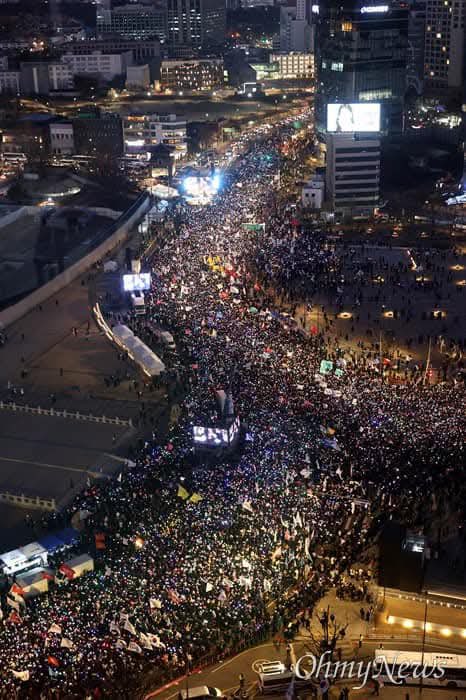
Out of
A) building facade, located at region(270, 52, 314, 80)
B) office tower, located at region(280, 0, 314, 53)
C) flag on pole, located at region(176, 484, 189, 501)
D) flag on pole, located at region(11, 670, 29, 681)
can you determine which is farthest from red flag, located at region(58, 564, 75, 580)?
office tower, located at region(280, 0, 314, 53)

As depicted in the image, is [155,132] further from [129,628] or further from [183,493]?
[129,628]

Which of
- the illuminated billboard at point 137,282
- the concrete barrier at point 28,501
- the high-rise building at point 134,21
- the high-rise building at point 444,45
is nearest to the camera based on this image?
the concrete barrier at point 28,501

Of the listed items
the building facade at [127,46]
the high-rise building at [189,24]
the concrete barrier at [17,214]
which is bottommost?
the concrete barrier at [17,214]

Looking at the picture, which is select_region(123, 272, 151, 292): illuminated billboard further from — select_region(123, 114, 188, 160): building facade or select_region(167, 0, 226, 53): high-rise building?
select_region(167, 0, 226, 53): high-rise building

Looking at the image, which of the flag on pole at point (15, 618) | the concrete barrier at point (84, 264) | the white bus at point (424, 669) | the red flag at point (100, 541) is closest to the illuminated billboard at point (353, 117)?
the concrete barrier at point (84, 264)

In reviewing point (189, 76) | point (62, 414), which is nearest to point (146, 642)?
point (62, 414)

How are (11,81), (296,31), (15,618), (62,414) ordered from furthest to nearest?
1. (296,31)
2. (11,81)
3. (62,414)
4. (15,618)

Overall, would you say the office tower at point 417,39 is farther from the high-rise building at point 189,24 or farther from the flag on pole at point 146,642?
the flag on pole at point 146,642
